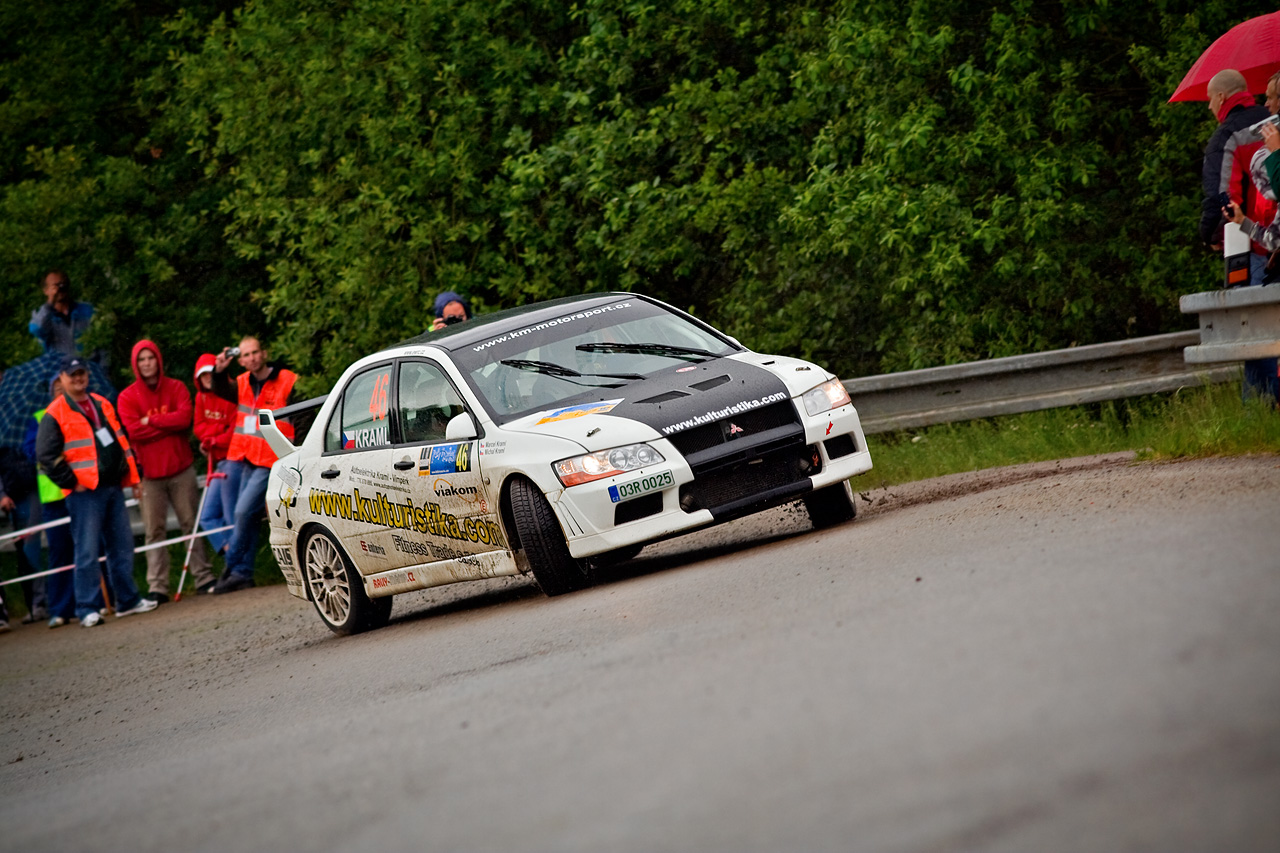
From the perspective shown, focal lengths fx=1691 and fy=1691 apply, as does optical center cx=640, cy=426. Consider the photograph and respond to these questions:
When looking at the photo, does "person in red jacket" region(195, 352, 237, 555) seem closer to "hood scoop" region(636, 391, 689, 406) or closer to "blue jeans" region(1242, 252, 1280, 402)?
"hood scoop" region(636, 391, 689, 406)

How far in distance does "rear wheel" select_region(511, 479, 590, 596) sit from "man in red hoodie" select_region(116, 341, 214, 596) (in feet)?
27.0

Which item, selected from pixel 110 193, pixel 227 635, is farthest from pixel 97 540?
pixel 110 193

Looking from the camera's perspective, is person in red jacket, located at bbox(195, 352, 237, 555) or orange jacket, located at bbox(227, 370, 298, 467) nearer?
orange jacket, located at bbox(227, 370, 298, 467)

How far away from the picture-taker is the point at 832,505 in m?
10.8

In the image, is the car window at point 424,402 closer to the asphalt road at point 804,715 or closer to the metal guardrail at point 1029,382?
the asphalt road at point 804,715

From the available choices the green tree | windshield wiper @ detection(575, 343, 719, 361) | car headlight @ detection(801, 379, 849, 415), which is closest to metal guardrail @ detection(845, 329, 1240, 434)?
windshield wiper @ detection(575, 343, 719, 361)

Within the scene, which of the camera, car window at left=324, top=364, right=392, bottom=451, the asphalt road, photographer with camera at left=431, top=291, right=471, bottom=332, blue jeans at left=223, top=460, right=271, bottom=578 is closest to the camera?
the asphalt road

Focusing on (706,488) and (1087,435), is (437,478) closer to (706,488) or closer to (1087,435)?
(706,488)

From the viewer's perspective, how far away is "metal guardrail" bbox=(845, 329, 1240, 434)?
12.9m

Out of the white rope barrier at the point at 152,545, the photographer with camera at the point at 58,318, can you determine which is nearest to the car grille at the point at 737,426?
the white rope barrier at the point at 152,545

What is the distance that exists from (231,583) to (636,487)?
8.69 metres

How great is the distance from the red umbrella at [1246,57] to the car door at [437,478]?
5.91m

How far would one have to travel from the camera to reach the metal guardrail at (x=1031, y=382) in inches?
509

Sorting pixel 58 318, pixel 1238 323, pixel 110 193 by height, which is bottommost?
pixel 1238 323
